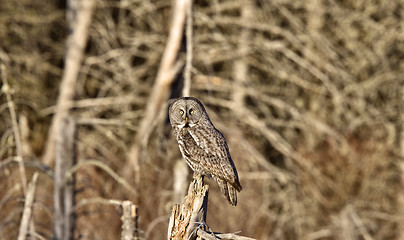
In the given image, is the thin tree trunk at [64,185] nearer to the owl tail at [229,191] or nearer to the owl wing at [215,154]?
the owl wing at [215,154]

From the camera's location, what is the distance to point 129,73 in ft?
34.7

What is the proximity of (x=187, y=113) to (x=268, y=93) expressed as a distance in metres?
8.84

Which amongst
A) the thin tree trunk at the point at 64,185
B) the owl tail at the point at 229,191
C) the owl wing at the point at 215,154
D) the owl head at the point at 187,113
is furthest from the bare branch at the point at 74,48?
the owl tail at the point at 229,191

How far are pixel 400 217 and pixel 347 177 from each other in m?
1.36

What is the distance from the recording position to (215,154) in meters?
4.70

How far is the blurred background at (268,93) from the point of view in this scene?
10.1m

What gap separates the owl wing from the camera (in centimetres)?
456

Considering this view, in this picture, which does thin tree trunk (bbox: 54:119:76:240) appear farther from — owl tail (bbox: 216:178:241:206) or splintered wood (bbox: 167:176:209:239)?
splintered wood (bbox: 167:176:209:239)

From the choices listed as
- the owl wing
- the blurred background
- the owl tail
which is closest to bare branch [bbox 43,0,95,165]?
the blurred background

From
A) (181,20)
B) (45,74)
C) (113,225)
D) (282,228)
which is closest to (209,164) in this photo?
(113,225)

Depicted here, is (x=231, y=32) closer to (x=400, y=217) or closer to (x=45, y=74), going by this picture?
(x=45, y=74)

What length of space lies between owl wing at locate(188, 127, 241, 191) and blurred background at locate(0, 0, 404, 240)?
398 cm

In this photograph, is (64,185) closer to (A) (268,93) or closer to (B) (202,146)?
(B) (202,146)

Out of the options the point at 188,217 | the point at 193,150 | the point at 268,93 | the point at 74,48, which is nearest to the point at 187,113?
the point at 193,150
